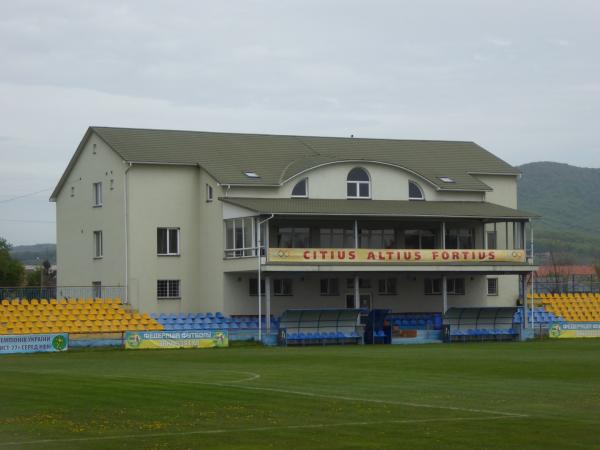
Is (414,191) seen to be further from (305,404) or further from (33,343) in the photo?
(305,404)

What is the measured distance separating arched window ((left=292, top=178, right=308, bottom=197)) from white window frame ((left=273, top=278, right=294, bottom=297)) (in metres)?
4.37

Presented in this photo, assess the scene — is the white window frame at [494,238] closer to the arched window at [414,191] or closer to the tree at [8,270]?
the arched window at [414,191]

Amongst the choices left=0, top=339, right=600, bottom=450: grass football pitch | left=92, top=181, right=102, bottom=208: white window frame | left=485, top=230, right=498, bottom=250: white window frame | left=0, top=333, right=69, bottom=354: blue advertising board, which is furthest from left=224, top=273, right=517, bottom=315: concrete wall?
left=0, top=339, right=600, bottom=450: grass football pitch

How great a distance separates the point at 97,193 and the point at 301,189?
36.8ft

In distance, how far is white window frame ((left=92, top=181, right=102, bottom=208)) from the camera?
62.5 m

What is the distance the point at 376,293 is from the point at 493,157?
12.3 meters

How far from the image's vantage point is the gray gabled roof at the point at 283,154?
59438 millimetres

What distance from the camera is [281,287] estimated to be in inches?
2371

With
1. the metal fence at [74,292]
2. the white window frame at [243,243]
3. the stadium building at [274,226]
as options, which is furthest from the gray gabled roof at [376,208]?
the metal fence at [74,292]

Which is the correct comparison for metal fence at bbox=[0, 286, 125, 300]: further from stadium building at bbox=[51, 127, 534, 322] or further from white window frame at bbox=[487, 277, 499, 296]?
white window frame at bbox=[487, 277, 499, 296]

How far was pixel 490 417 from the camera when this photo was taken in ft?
67.5

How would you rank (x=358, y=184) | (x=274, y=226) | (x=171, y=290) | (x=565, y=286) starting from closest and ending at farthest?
(x=274, y=226) → (x=171, y=290) → (x=358, y=184) → (x=565, y=286)

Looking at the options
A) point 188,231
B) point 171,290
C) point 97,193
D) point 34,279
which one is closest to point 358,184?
point 188,231

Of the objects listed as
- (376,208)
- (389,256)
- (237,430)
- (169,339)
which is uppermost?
(376,208)
